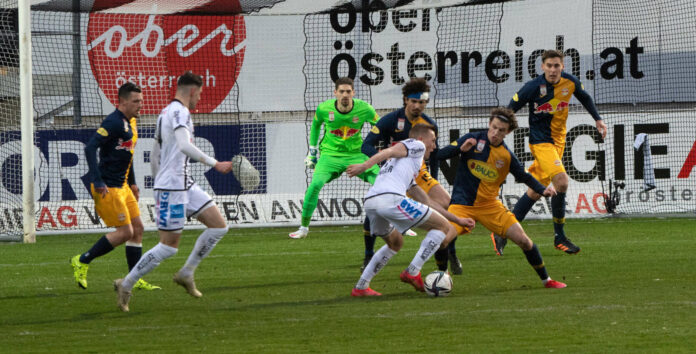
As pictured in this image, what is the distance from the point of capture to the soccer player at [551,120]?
12742mm

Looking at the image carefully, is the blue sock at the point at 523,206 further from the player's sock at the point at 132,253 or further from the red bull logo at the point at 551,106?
the player's sock at the point at 132,253

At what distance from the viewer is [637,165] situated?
19.0 meters

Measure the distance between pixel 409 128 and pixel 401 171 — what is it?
1.81 metres

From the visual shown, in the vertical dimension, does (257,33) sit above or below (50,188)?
above

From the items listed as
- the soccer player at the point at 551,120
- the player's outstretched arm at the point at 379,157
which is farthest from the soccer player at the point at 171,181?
the soccer player at the point at 551,120

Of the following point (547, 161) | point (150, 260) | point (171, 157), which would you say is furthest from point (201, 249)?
point (547, 161)

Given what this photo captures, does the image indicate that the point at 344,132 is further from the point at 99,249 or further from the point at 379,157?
the point at 379,157

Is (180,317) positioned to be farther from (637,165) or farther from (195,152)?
(637,165)

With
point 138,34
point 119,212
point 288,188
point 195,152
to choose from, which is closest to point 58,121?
point 138,34

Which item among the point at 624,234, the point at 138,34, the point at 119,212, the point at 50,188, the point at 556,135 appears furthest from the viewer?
the point at 138,34

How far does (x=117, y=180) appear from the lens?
33.6 feet

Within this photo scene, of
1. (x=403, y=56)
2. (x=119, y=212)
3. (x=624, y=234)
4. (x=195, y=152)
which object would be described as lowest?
(x=624, y=234)

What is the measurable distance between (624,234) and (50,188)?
990cm

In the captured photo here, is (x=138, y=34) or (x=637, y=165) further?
(x=138, y=34)
